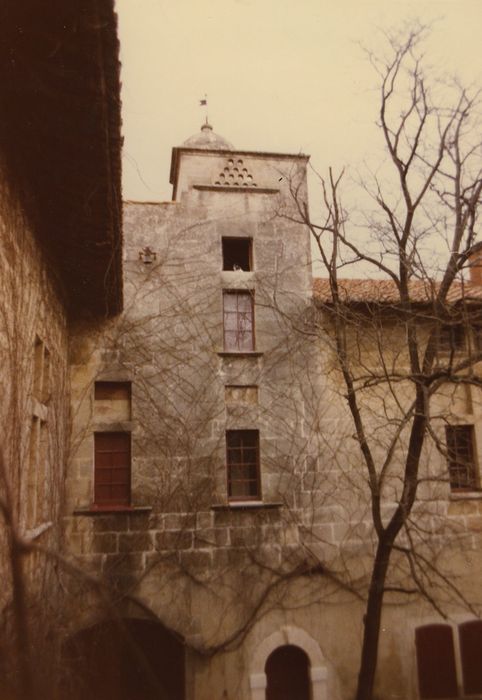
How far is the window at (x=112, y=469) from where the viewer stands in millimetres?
11617

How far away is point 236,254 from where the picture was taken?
13531 mm

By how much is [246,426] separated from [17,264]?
670cm

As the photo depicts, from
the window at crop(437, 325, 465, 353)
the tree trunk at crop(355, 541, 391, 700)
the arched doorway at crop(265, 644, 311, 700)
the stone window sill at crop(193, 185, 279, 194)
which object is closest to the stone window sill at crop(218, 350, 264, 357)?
the stone window sill at crop(193, 185, 279, 194)

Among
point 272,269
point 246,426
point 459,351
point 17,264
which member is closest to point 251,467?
point 246,426

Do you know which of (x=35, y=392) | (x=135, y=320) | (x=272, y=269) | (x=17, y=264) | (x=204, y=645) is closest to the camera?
(x=17, y=264)

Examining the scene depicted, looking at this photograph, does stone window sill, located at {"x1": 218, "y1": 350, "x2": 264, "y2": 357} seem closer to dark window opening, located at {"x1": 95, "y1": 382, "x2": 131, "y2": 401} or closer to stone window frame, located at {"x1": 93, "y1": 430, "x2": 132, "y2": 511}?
dark window opening, located at {"x1": 95, "y1": 382, "x2": 131, "y2": 401}

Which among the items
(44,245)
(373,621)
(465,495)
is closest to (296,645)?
(373,621)

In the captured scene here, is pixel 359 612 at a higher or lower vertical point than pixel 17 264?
lower

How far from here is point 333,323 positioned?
1293cm

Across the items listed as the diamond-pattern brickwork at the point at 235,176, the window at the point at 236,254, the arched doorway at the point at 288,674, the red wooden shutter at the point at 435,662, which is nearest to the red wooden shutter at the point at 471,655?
the red wooden shutter at the point at 435,662

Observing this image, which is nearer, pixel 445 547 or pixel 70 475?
pixel 70 475

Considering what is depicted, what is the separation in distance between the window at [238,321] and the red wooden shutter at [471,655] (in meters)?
7.14

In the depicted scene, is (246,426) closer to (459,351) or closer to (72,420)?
(72,420)

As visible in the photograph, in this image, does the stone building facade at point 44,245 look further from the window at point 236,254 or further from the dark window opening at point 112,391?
the window at point 236,254
